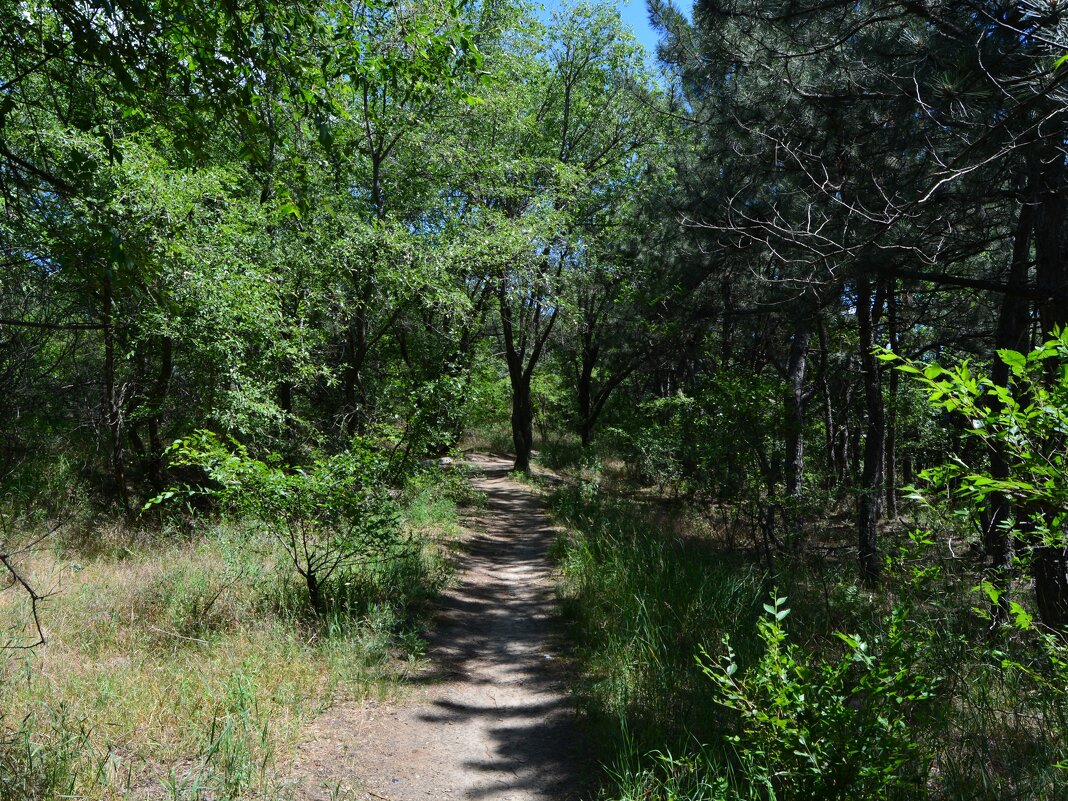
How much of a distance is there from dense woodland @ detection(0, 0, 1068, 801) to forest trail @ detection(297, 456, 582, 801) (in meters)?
0.32

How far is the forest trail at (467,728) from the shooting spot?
4.20m

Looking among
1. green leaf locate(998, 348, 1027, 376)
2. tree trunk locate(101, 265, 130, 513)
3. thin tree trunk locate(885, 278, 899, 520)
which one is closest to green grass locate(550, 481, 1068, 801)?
green leaf locate(998, 348, 1027, 376)

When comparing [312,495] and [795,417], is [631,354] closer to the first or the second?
[795,417]

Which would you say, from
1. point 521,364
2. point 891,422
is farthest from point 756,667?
point 521,364

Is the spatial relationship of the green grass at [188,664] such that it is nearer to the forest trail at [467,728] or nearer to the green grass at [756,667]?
the forest trail at [467,728]

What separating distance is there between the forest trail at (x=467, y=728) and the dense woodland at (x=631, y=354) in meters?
0.32

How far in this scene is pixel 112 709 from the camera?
423 centimetres

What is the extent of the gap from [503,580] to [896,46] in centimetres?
729

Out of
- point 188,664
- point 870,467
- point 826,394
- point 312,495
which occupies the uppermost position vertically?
point 826,394

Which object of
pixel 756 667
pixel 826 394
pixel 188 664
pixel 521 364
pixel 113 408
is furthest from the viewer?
pixel 521 364

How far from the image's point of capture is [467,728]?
16.5 ft

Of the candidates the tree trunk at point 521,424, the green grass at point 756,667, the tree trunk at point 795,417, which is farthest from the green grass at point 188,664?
the tree trunk at point 521,424

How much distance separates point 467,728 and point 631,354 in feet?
40.3

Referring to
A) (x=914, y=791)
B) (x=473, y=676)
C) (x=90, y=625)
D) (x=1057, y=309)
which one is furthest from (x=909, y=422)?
(x=90, y=625)
